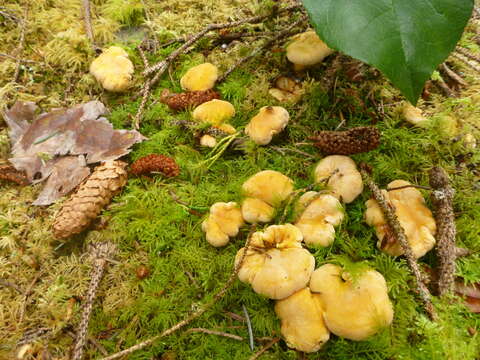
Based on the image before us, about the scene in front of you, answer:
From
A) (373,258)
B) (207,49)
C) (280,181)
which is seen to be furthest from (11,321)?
(207,49)

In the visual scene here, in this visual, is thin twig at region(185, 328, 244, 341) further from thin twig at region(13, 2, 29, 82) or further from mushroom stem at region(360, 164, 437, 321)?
thin twig at region(13, 2, 29, 82)

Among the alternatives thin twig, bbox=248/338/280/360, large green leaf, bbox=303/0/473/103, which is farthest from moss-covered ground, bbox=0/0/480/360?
large green leaf, bbox=303/0/473/103

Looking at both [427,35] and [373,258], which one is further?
[373,258]

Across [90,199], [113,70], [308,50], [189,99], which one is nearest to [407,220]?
[308,50]

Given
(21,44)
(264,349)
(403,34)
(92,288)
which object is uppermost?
(403,34)

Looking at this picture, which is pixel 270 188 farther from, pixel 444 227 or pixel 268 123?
pixel 444 227

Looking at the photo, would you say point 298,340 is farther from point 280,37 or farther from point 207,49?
point 207,49

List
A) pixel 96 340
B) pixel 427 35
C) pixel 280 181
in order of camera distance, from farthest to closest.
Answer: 1. pixel 280 181
2. pixel 96 340
3. pixel 427 35

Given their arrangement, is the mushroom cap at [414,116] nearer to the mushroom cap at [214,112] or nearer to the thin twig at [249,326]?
the mushroom cap at [214,112]
